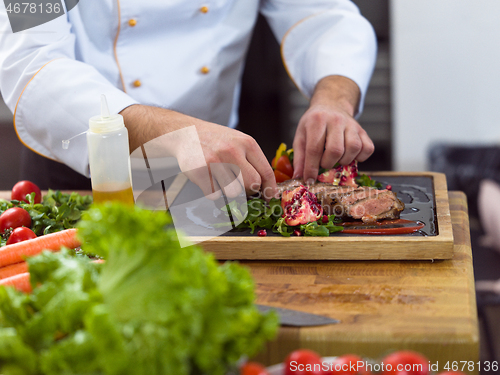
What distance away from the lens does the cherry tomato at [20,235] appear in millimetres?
1318

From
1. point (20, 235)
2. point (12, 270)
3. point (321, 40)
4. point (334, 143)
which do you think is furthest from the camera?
Answer: point (321, 40)

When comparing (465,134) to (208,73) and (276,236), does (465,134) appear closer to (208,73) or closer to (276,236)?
(208,73)

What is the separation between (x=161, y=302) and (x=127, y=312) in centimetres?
6

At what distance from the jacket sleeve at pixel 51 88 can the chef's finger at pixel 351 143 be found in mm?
693

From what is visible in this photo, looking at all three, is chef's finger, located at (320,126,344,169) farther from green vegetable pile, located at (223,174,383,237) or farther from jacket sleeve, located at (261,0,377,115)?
jacket sleeve, located at (261,0,377,115)

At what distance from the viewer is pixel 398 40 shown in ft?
11.9

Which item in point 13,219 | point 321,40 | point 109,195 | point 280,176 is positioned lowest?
point 280,176

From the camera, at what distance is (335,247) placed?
1.25 metres

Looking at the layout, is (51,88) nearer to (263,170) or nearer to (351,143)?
(263,170)

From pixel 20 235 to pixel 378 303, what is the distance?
940 mm

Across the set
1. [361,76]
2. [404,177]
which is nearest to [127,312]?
[404,177]

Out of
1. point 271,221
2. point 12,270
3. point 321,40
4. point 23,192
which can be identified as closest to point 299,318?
point 271,221

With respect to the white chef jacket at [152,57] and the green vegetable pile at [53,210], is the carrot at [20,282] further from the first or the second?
the white chef jacket at [152,57]

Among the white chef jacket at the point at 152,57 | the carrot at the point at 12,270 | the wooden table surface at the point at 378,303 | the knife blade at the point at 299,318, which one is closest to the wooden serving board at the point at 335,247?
the wooden table surface at the point at 378,303
